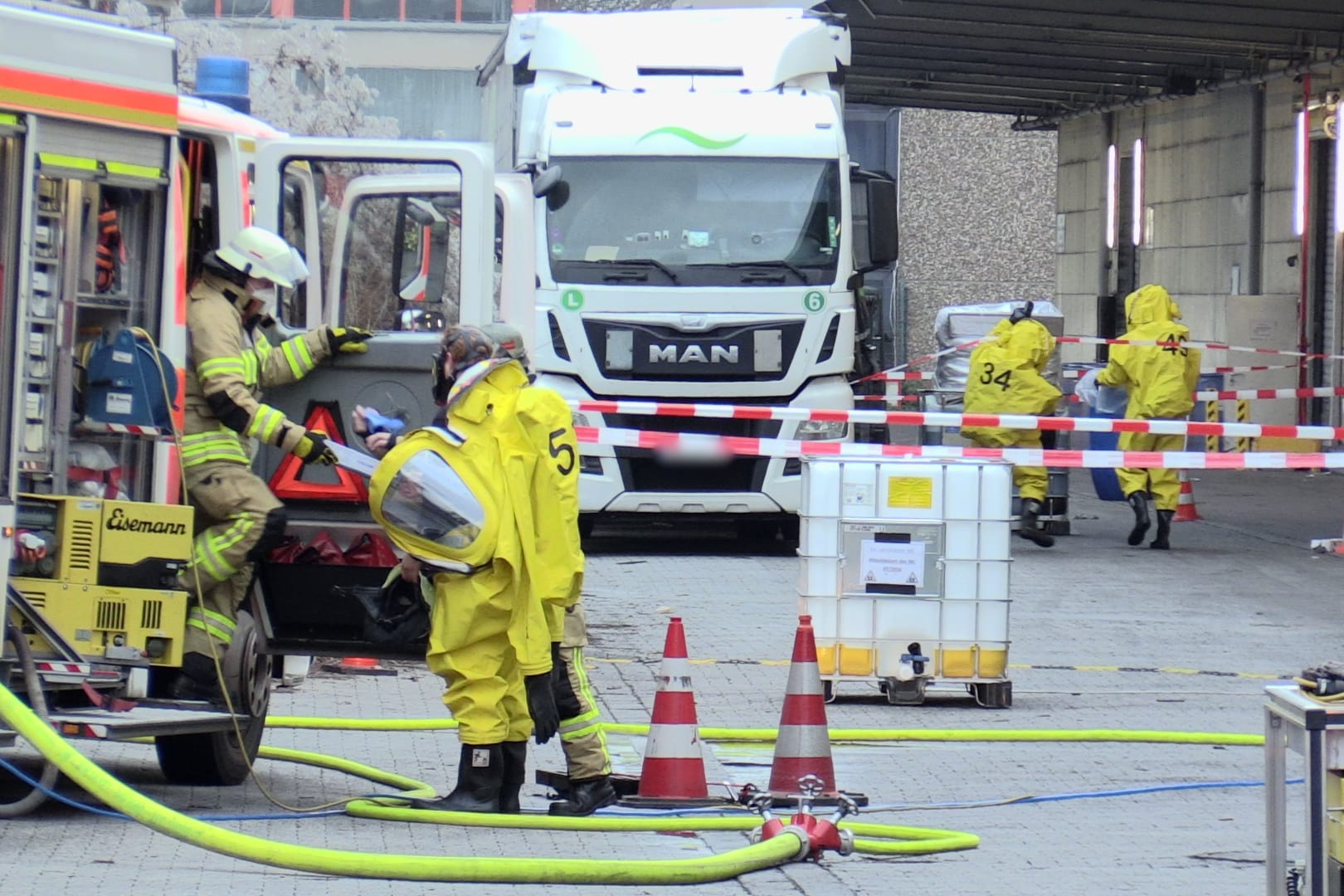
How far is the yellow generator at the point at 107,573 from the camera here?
23.8 ft

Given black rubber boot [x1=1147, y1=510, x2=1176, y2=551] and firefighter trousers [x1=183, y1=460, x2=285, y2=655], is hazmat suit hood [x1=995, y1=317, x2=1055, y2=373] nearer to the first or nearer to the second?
black rubber boot [x1=1147, y1=510, x2=1176, y2=551]

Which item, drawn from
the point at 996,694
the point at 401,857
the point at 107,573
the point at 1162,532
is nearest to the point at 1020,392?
the point at 1162,532

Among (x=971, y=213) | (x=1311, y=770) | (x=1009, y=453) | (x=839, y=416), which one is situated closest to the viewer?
(x=1311, y=770)

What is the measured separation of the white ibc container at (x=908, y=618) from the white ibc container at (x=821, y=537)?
33 centimetres

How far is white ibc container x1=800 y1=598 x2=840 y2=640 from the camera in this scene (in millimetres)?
10016

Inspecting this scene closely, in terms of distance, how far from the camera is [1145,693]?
34.3 ft

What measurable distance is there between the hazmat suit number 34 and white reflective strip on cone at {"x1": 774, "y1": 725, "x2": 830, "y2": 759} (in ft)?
28.7

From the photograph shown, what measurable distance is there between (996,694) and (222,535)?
158 inches

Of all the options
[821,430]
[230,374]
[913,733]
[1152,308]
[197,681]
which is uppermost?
[1152,308]

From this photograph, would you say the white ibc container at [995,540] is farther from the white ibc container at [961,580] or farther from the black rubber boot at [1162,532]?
the black rubber boot at [1162,532]

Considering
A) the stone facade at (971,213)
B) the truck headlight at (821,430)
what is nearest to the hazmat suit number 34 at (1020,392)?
the truck headlight at (821,430)

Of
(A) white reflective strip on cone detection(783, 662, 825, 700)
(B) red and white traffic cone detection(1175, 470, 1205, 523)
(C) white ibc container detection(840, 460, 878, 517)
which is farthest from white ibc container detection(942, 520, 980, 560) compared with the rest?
(B) red and white traffic cone detection(1175, 470, 1205, 523)

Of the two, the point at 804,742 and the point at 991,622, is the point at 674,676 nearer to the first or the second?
the point at 804,742

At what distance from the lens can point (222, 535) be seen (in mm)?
7594
